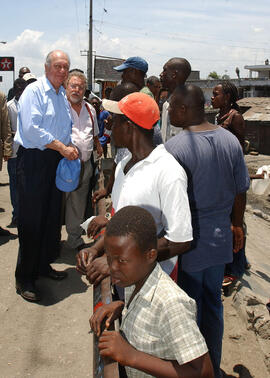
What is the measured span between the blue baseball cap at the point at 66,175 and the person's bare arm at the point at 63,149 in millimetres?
119

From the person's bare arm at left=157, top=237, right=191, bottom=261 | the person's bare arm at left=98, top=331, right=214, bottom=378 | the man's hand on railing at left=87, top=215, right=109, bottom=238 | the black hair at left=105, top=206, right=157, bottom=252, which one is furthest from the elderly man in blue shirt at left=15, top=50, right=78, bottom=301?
the person's bare arm at left=98, top=331, right=214, bottom=378

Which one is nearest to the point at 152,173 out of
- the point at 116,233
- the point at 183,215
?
the point at 183,215

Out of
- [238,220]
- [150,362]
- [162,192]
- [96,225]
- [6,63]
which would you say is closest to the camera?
[150,362]

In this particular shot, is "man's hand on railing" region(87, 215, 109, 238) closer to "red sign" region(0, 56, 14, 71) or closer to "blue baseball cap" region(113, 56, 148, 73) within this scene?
"blue baseball cap" region(113, 56, 148, 73)

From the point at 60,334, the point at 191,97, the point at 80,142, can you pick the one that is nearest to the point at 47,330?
the point at 60,334

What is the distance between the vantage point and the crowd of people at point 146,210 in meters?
1.53

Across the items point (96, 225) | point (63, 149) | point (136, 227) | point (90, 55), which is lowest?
point (96, 225)

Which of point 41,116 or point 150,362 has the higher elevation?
point 41,116

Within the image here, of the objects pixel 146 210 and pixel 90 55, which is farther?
pixel 90 55

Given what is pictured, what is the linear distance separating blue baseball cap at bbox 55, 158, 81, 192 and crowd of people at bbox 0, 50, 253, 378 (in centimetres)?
1

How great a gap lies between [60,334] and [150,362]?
2130 mm

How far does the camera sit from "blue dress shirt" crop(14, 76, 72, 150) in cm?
348

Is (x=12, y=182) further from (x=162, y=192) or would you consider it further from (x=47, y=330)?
(x=162, y=192)

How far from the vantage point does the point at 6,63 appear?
1909 cm
